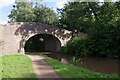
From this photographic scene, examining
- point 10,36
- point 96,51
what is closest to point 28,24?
point 10,36

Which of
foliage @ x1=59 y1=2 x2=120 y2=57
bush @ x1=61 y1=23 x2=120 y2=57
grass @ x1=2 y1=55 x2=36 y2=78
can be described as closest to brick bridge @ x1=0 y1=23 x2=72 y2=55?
foliage @ x1=59 y1=2 x2=120 y2=57

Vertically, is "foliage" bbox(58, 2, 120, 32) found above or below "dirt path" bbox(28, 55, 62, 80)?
above

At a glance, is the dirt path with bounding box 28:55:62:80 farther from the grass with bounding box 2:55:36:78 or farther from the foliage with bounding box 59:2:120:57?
the foliage with bounding box 59:2:120:57

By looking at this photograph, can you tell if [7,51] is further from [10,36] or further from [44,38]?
[44,38]

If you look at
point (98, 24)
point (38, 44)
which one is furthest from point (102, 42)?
point (38, 44)

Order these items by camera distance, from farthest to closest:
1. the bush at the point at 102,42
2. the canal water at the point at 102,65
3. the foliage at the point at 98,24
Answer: the foliage at the point at 98,24 < the bush at the point at 102,42 < the canal water at the point at 102,65

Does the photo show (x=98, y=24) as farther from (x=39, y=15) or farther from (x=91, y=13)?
(x=39, y=15)

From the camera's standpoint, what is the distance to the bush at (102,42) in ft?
38.1

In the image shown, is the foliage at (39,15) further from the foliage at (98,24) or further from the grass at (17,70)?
the grass at (17,70)

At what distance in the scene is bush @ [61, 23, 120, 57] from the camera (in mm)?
11625

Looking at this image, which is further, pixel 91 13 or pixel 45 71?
pixel 91 13

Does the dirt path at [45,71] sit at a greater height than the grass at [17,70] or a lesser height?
lesser

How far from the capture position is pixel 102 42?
510 inches

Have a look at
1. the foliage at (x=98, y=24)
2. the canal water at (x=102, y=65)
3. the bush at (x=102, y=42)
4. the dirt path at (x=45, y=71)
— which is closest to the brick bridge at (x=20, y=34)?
the foliage at (x=98, y=24)
